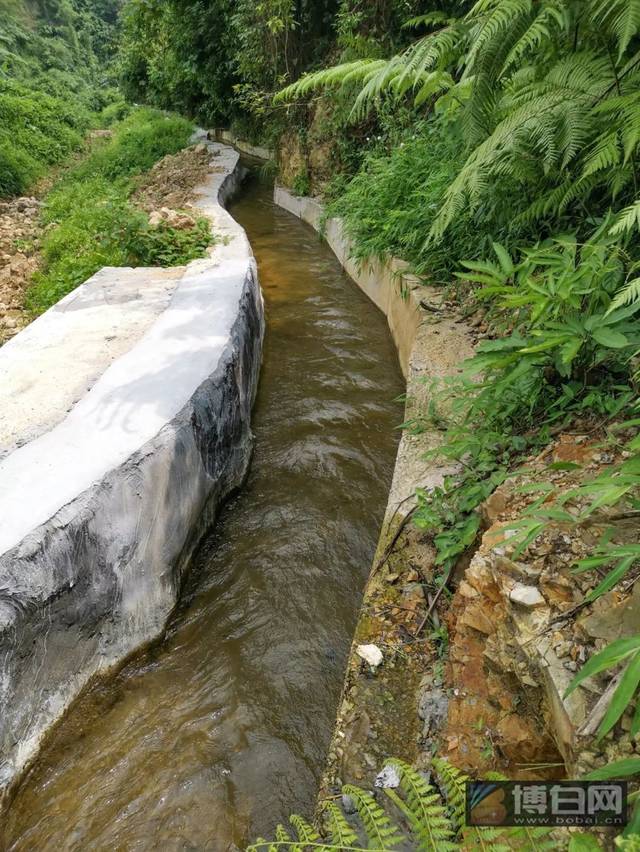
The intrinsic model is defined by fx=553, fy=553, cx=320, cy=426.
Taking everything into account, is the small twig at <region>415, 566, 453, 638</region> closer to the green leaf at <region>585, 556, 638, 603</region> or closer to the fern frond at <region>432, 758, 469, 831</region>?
the fern frond at <region>432, 758, 469, 831</region>

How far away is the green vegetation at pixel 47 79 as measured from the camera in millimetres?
12820

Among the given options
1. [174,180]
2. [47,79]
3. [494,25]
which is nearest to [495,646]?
[494,25]

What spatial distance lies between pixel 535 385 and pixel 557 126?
4.32 feet

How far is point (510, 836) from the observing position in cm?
124

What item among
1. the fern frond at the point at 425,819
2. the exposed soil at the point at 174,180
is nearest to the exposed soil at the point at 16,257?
the exposed soil at the point at 174,180

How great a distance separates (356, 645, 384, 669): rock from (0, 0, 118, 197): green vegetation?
37.7 feet

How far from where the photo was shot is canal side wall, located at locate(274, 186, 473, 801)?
1846mm

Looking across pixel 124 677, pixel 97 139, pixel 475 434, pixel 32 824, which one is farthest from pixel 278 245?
pixel 97 139

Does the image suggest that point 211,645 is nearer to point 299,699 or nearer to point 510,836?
point 299,699

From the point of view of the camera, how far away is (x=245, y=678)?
245cm

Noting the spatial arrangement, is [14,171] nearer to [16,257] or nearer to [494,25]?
[16,257]

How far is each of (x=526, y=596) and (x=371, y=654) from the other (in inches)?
28.9

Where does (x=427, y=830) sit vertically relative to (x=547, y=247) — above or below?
below

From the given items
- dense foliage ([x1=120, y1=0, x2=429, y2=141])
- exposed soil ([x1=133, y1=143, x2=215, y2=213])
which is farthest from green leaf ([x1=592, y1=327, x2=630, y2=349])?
dense foliage ([x1=120, y1=0, x2=429, y2=141])
